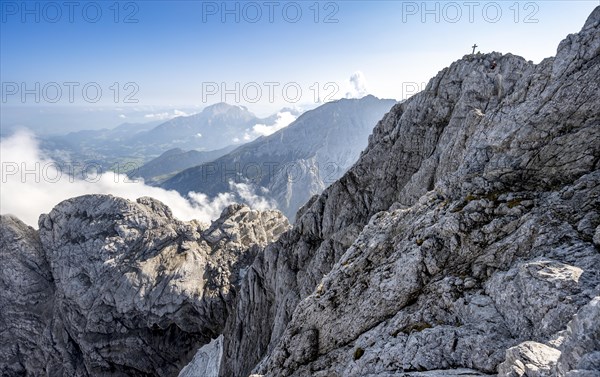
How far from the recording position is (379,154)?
64.2 m

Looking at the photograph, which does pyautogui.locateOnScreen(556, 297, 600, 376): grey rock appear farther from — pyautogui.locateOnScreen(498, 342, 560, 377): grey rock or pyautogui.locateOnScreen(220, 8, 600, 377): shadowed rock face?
pyautogui.locateOnScreen(498, 342, 560, 377): grey rock

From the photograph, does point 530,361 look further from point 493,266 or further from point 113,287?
point 113,287

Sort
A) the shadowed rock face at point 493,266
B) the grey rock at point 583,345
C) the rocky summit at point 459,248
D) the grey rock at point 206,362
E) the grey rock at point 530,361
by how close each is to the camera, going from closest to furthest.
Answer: the grey rock at point 583,345
the grey rock at point 530,361
the shadowed rock face at point 493,266
the rocky summit at point 459,248
the grey rock at point 206,362

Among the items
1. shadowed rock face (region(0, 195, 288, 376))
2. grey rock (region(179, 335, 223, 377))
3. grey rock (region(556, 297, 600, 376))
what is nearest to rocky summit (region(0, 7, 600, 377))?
grey rock (region(556, 297, 600, 376))

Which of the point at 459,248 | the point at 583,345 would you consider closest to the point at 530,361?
the point at 583,345

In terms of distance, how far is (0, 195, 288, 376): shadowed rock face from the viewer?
9794 centimetres

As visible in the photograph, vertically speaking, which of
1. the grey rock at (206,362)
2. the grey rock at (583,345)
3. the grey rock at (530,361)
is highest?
the grey rock at (583,345)

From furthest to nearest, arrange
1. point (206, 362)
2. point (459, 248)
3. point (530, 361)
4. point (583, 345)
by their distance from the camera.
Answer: point (206, 362) < point (459, 248) < point (530, 361) < point (583, 345)

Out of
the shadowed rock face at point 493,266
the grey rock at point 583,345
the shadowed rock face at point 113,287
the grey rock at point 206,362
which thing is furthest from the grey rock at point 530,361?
the shadowed rock face at point 113,287

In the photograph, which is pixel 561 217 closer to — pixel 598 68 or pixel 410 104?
pixel 598 68

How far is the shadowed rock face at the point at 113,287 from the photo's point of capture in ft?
321

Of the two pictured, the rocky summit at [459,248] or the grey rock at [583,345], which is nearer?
the grey rock at [583,345]

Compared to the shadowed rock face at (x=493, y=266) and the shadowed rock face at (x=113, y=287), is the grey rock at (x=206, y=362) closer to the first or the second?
the shadowed rock face at (x=113, y=287)

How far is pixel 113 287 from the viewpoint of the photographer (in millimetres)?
99250
